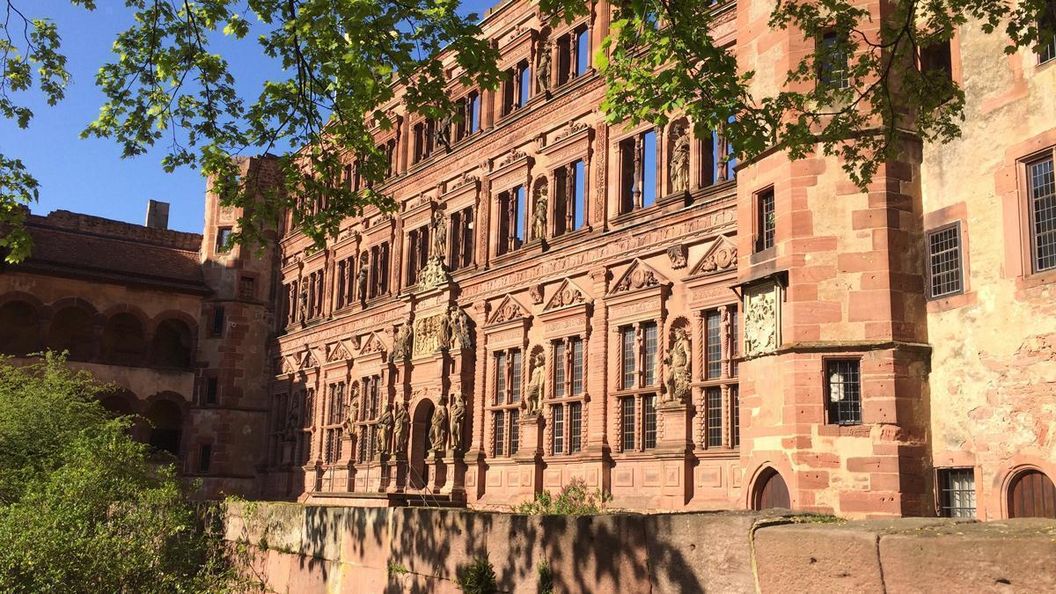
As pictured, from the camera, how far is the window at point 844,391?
43.2 feet

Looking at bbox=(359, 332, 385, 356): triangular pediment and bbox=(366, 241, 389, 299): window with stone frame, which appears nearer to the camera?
bbox=(359, 332, 385, 356): triangular pediment

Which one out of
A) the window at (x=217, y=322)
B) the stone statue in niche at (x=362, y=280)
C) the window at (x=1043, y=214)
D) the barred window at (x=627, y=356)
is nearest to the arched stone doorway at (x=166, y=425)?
the window at (x=217, y=322)

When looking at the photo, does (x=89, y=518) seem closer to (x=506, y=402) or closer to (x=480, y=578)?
(x=480, y=578)

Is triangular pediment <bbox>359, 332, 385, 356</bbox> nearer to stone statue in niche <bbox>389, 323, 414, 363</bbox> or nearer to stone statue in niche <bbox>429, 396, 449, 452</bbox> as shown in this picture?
stone statue in niche <bbox>389, 323, 414, 363</bbox>

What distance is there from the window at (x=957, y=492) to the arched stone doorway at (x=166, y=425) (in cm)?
3106

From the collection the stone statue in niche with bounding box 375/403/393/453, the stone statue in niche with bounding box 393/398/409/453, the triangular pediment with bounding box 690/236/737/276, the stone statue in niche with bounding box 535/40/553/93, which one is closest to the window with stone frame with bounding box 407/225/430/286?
the stone statue in niche with bounding box 393/398/409/453

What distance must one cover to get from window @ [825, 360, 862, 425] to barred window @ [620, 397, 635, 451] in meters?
7.04

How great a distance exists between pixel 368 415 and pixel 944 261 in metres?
20.8

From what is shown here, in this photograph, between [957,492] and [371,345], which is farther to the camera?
[371,345]

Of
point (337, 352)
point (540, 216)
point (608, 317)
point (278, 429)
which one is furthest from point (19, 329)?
point (608, 317)

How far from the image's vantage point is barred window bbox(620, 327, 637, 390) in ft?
66.6

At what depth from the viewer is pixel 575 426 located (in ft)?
70.8

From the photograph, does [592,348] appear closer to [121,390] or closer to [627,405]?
[627,405]

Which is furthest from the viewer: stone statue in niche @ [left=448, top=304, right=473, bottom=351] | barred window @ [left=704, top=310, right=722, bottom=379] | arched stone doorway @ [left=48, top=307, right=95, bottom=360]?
arched stone doorway @ [left=48, top=307, right=95, bottom=360]
